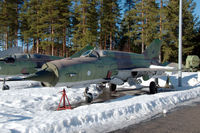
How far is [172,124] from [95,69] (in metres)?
4.32

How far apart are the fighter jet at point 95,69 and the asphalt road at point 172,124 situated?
3211 millimetres

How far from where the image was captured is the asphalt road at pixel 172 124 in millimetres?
5023

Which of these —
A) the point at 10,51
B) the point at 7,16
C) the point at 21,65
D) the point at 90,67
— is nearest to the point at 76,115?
the point at 90,67

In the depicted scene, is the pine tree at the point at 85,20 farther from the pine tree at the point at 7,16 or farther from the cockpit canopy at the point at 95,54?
the cockpit canopy at the point at 95,54

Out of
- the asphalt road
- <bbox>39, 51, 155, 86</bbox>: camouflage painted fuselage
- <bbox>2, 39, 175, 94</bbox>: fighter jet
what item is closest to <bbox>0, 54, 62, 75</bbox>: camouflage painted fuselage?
<bbox>2, 39, 175, 94</bbox>: fighter jet

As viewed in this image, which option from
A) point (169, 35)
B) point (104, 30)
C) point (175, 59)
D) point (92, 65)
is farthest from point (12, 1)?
point (92, 65)

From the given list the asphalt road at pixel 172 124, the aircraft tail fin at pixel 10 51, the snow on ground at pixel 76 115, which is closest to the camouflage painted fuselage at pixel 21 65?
the aircraft tail fin at pixel 10 51

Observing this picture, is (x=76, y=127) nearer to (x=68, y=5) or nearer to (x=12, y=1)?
(x=68, y=5)

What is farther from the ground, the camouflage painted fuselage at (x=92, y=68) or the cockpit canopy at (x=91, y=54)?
the cockpit canopy at (x=91, y=54)

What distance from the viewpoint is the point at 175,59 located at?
38125 mm

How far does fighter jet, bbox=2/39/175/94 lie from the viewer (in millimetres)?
6777

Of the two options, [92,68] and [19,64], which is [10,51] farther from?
[92,68]

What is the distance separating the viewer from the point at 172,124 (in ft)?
18.3

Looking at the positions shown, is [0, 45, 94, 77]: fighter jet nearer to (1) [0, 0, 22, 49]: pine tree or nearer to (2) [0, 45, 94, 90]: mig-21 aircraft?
(2) [0, 45, 94, 90]: mig-21 aircraft
